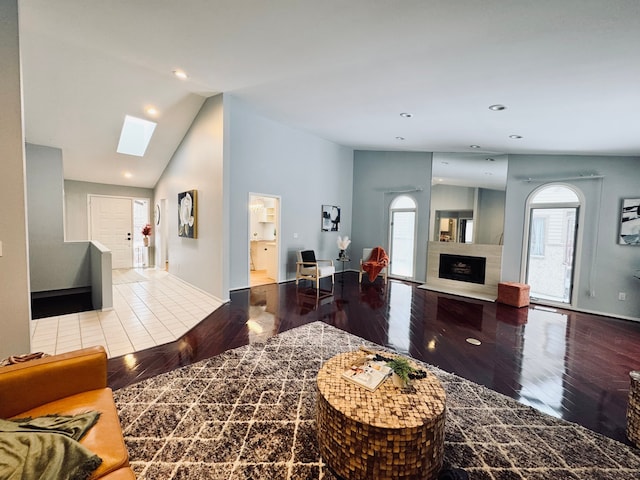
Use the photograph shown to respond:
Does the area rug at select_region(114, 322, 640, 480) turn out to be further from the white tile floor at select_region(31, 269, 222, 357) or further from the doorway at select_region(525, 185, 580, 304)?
the doorway at select_region(525, 185, 580, 304)

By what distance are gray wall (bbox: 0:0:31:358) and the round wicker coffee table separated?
2.58 metres

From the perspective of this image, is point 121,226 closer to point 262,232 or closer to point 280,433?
point 262,232

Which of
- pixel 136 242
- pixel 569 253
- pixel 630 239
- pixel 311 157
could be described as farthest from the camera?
pixel 136 242

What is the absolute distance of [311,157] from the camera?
6.62 m

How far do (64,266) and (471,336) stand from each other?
7108 millimetres

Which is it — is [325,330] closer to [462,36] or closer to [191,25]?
[462,36]

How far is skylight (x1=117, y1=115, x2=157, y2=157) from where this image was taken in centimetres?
571

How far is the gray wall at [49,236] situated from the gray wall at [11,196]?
3818 mm

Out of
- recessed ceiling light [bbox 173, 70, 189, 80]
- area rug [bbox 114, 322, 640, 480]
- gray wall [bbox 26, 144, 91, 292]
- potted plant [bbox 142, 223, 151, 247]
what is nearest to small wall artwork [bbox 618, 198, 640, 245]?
area rug [bbox 114, 322, 640, 480]

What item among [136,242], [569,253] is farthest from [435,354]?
[136,242]

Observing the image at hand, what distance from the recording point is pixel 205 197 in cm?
512

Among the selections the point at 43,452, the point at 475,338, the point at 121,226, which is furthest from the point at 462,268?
the point at 121,226

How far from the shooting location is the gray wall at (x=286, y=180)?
5238mm

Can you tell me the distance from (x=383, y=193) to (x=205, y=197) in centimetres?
445
